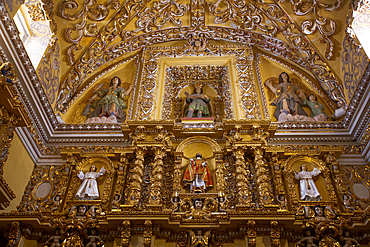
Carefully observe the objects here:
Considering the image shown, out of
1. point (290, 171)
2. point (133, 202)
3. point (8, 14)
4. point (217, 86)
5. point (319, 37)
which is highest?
point (319, 37)

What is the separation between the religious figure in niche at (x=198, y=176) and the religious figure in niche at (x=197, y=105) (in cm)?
180

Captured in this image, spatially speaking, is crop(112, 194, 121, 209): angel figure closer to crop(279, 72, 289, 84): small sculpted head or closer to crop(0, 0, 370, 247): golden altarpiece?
crop(0, 0, 370, 247): golden altarpiece

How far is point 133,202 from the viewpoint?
7945mm

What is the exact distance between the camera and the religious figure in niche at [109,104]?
10.4 m

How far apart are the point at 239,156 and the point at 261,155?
51 centimetres

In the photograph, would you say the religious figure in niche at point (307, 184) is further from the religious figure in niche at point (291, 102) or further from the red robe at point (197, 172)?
the red robe at point (197, 172)

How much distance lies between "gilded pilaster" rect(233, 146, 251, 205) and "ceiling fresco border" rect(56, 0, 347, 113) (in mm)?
3373

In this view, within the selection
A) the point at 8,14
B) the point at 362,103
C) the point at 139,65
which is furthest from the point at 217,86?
the point at 8,14

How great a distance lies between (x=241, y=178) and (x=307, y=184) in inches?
58.4

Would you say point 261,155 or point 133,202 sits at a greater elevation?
point 261,155

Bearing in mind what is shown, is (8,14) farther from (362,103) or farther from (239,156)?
(362,103)

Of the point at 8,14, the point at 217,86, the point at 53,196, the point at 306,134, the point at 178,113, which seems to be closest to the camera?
the point at 8,14

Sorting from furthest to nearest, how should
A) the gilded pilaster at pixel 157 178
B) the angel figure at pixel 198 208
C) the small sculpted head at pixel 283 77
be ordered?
the small sculpted head at pixel 283 77 → the gilded pilaster at pixel 157 178 → the angel figure at pixel 198 208

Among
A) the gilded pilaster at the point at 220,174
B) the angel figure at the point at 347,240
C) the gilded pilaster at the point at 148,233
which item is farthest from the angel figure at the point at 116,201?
the angel figure at the point at 347,240
